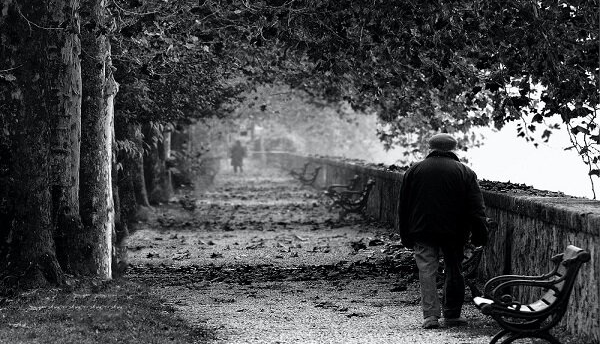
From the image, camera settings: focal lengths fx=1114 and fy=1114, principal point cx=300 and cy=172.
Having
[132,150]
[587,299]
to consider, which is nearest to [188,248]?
[132,150]

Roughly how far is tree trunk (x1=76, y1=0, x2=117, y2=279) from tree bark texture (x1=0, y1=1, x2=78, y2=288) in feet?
3.49

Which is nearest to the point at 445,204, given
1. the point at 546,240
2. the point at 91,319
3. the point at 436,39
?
the point at 546,240

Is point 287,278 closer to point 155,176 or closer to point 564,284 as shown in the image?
point 564,284

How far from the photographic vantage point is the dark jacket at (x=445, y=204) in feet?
33.2

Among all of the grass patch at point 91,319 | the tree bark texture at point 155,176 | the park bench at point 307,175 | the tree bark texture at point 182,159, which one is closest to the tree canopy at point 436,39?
the grass patch at point 91,319

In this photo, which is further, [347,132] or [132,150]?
[347,132]

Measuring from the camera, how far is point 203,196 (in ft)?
125

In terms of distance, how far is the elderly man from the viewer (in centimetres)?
1012

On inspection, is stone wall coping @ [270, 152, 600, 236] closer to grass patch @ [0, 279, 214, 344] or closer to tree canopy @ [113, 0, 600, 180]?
tree canopy @ [113, 0, 600, 180]

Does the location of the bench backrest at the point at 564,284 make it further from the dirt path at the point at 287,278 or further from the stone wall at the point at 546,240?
the dirt path at the point at 287,278

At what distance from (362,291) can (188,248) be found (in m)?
6.83

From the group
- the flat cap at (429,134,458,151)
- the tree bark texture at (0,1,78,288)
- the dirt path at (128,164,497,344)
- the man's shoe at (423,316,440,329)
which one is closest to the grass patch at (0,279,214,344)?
the dirt path at (128,164,497,344)

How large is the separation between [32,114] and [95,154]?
175cm

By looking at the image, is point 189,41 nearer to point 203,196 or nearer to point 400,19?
point 400,19
